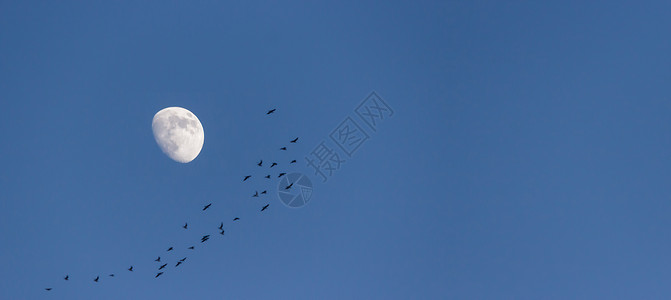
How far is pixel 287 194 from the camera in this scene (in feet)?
244

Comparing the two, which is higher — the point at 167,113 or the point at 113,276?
the point at 167,113

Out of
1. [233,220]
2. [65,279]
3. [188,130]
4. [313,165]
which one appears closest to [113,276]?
[65,279]

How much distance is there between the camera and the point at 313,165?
196ft

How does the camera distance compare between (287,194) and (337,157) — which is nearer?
(337,157)

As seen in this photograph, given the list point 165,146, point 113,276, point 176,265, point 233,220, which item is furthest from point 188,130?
point 113,276

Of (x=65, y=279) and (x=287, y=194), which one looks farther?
(x=287, y=194)

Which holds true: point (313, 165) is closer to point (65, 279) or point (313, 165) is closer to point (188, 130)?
point (188, 130)

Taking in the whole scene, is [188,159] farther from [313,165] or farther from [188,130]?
[313,165]

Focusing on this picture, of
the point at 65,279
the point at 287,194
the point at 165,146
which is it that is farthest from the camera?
the point at 287,194

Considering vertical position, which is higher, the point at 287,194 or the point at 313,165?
the point at 287,194

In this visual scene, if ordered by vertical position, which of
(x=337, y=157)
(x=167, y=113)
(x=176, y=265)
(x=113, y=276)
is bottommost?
(x=337, y=157)

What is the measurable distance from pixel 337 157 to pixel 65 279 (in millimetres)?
38184

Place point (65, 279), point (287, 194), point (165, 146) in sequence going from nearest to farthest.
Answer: point (165, 146), point (65, 279), point (287, 194)

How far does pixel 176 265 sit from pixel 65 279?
45.3 feet
